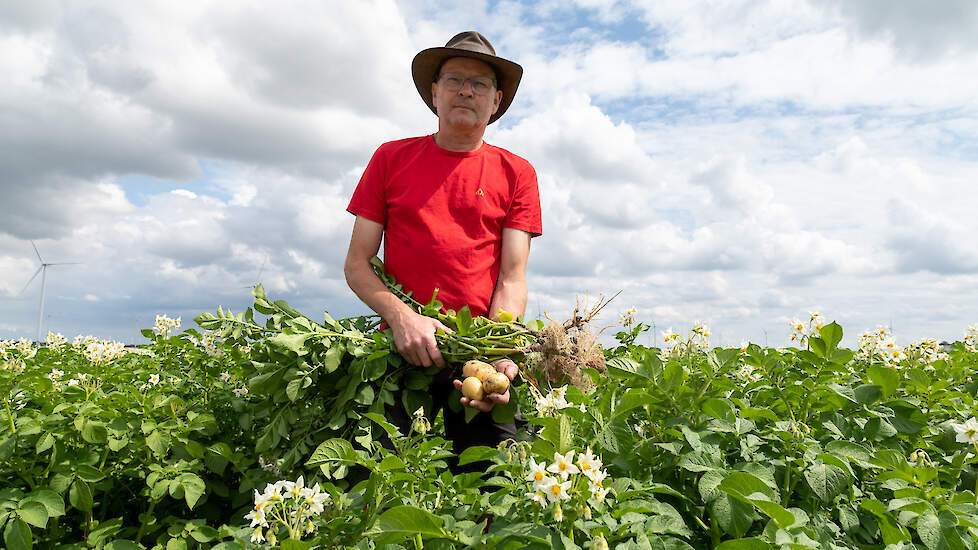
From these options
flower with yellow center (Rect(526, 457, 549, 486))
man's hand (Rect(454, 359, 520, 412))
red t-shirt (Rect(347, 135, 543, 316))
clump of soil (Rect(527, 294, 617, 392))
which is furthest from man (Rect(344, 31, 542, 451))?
flower with yellow center (Rect(526, 457, 549, 486))

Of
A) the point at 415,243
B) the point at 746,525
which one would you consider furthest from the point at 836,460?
the point at 415,243

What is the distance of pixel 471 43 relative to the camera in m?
3.65

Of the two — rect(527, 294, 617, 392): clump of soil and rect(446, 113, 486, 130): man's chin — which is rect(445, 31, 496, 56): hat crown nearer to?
rect(446, 113, 486, 130): man's chin

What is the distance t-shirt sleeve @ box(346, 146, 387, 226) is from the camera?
11.5ft

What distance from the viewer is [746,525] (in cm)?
166

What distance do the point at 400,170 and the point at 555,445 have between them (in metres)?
2.18

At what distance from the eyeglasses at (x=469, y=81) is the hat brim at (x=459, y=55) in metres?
0.11

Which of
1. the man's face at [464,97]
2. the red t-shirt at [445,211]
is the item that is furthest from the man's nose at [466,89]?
the red t-shirt at [445,211]

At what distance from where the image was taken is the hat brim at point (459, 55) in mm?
3539

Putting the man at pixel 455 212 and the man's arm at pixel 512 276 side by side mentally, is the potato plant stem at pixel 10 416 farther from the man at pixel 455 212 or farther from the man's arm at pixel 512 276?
the man's arm at pixel 512 276

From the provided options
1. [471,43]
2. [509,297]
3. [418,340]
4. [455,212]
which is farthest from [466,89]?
[418,340]

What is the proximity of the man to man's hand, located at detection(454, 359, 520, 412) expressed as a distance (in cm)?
41

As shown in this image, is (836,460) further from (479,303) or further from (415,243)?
(415,243)

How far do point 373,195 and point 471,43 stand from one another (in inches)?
39.8
